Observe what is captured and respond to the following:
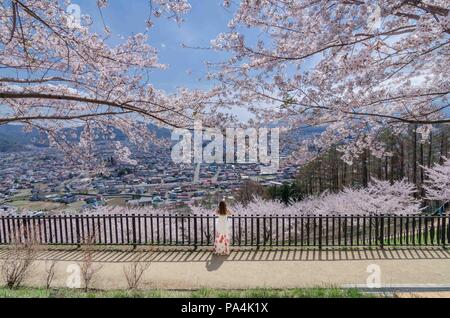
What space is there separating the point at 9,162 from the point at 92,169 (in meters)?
7.05

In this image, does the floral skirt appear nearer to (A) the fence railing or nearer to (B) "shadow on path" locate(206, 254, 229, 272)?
(B) "shadow on path" locate(206, 254, 229, 272)

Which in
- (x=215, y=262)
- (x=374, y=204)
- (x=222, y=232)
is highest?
(x=222, y=232)

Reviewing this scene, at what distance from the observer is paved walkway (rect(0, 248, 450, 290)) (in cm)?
514

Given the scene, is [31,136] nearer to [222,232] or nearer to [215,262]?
[222,232]

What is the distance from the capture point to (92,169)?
7.93m

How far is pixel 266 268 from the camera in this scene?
5.89 m

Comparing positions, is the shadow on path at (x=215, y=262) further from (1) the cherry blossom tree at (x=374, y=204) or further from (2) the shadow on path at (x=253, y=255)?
(1) the cherry blossom tree at (x=374, y=204)

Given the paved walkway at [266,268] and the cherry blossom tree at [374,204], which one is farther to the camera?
the cherry blossom tree at [374,204]

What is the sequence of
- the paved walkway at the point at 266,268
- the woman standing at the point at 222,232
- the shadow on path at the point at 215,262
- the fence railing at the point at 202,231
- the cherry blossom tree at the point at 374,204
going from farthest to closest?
the cherry blossom tree at the point at 374,204 < the fence railing at the point at 202,231 < the woman standing at the point at 222,232 < the shadow on path at the point at 215,262 < the paved walkway at the point at 266,268

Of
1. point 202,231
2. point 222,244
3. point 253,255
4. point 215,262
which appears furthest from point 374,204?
point 215,262

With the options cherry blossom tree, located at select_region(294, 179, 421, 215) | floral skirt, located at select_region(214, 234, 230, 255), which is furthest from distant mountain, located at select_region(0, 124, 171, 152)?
cherry blossom tree, located at select_region(294, 179, 421, 215)

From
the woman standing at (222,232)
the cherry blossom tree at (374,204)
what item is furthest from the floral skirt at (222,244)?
the cherry blossom tree at (374,204)

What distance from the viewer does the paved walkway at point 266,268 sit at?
5137 millimetres

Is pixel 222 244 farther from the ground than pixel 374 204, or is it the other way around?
pixel 222 244
